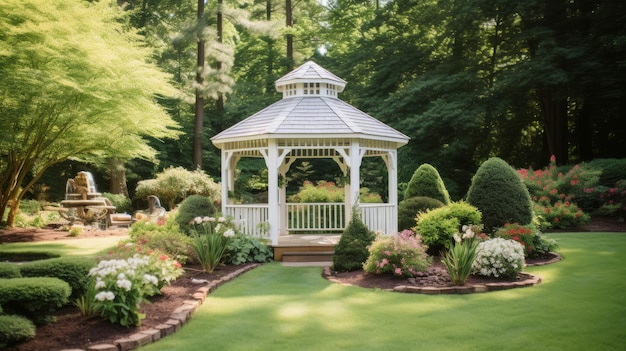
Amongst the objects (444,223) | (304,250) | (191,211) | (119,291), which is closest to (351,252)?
(444,223)

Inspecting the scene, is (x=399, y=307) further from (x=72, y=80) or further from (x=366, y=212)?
(x=72, y=80)

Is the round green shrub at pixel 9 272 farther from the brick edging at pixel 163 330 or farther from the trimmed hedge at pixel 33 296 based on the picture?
the brick edging at pixel 163 330

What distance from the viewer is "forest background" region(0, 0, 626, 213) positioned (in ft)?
70.5

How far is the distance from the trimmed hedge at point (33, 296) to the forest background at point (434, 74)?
12.4 m

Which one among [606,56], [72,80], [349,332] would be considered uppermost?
[606,56]

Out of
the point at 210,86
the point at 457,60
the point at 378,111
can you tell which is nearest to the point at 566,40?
the point at 457,60

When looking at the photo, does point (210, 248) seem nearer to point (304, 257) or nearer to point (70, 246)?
point (304, 257)

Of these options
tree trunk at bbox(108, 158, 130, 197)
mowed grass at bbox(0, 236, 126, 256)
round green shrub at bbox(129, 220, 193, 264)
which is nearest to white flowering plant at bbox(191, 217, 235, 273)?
round green shrub at bbox(129, 220, 193, 264)

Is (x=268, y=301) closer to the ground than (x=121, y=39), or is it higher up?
closer to the ground

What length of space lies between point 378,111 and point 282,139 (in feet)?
44.5

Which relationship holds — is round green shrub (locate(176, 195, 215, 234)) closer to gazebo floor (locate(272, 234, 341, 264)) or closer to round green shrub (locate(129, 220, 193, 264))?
round green shrub (locate(129, 220, 193, 264))

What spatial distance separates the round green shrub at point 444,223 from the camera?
11.3m

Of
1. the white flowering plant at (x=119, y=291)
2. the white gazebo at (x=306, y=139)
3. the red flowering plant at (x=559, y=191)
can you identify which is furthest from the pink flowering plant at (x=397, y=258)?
the red flowering plant at (x=559, y=191)

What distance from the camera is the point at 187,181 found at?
917 inches
